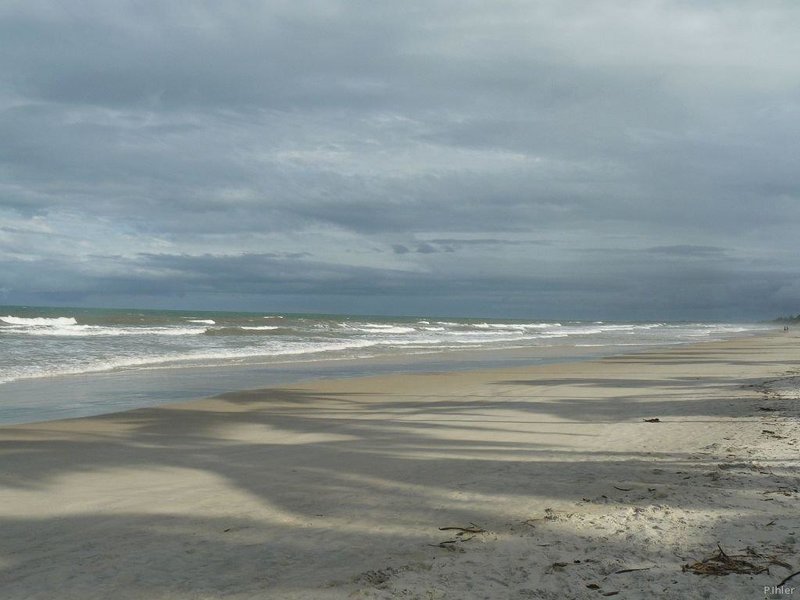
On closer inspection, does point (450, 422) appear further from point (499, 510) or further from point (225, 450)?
point (499, 510)

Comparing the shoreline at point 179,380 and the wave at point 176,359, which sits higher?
the wave at point 176,359

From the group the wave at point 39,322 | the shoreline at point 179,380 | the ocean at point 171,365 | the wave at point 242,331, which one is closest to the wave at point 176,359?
the ocean at point 171,365

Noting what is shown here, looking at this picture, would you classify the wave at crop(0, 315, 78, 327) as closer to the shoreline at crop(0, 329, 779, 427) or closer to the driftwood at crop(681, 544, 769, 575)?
the shoreline at crop(0, 329, 779, 427)

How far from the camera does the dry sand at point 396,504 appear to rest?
4664mm

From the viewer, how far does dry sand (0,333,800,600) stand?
4664mm

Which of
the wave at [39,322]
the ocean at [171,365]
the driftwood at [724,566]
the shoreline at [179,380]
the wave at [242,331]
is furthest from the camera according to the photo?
the wave at [39,322]

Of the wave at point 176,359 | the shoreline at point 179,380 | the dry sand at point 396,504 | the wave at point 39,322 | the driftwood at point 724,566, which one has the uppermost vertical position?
the wave at point 39,322

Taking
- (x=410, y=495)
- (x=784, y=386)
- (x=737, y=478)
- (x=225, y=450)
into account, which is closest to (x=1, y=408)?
(x=225, y=450)

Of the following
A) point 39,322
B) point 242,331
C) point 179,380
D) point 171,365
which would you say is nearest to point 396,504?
point 179,380

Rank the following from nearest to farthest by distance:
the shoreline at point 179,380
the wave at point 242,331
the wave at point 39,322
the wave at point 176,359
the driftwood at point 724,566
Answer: the driftwood at point 724,566, the shoreline at point 179,380, the wave at point 176,359, the wave at point 242,331, the wave at point 39,322

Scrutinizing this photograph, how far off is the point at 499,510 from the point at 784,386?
13.6m

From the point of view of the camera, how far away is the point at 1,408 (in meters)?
12.7

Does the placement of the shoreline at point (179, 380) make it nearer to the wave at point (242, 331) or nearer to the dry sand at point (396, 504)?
the dry sand at point (396, 504)

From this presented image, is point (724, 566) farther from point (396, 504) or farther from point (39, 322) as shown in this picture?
point (39, 322)
